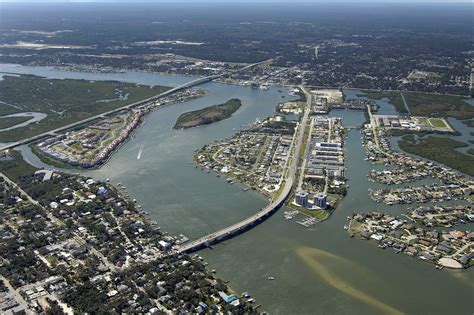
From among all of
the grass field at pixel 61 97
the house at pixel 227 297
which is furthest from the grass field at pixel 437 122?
the house at pixel 227 297

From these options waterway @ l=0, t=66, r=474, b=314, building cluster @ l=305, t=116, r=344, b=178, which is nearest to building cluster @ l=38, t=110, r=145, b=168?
waterway @ l=0, t=66, r=474, b=314

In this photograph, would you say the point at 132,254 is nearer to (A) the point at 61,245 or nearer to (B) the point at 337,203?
(A) the point at 61,245

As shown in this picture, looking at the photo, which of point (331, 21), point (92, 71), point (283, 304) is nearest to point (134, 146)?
point (283, 304)

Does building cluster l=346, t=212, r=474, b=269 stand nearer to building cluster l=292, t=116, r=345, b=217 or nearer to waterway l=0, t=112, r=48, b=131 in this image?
building cluster l=292, t=116, r=345, b=217

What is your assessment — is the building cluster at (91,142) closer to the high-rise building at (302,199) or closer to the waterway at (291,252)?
the waterway at (291,252)

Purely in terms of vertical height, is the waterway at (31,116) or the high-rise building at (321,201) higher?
the high-rise building at (321,201)

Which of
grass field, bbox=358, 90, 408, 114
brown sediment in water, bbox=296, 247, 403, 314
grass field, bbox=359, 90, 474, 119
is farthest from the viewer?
grass field, bbox=358, 90, 408, 114
